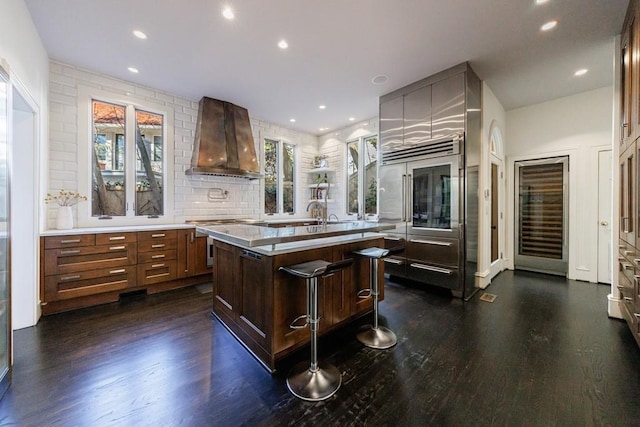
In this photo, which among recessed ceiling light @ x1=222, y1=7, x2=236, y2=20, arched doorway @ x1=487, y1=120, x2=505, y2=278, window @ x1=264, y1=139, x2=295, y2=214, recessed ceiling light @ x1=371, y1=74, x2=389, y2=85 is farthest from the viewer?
window @ x1=264, y1=139, x2=295, y2=214

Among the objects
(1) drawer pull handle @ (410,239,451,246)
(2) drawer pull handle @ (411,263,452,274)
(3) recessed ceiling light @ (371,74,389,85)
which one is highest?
(3) recessed ceiling light @ (371,74,389,85)

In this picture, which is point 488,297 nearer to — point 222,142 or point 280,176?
point 280,176

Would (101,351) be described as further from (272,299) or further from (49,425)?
(272,299)

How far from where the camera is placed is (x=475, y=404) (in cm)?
160

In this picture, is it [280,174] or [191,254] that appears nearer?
[191,254]

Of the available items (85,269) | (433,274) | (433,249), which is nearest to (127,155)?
(85,269)

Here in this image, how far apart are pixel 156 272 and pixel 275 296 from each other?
102 inches

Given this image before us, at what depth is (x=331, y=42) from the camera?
112 inches

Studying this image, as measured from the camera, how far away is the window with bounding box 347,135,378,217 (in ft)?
17.8

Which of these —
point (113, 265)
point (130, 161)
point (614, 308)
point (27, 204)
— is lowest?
point (614, 308)

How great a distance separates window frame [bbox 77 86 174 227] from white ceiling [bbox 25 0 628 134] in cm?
34

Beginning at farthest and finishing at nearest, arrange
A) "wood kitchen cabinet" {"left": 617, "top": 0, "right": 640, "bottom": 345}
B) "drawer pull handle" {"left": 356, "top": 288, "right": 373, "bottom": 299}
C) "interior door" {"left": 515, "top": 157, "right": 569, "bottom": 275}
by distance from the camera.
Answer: "interior door" {"left": 515, "top": 157, "right": 569, "bottom": 275} → "drawer pull handle" {"left": 356, "top": 288, "right": 373, "bottom": 299} → "wood kitchen cabinet" {"left": 617, "top": 0, "right": 640, "bottom": 345}

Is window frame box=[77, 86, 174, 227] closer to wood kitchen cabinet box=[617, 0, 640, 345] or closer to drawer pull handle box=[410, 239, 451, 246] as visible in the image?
drawer pull handle box=[410, 239, 451, 246]

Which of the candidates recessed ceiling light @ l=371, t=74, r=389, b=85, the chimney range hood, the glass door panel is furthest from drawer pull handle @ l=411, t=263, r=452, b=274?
the chimney range hood
